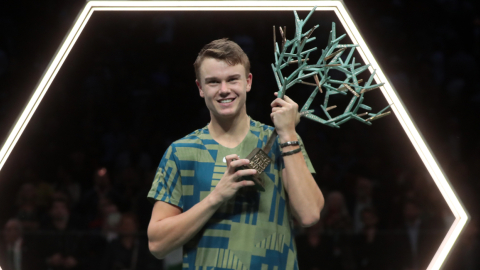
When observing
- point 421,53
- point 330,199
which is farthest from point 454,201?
point 421,53

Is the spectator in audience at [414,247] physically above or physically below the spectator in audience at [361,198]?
below

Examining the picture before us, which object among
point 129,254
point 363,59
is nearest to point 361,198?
point 129,254

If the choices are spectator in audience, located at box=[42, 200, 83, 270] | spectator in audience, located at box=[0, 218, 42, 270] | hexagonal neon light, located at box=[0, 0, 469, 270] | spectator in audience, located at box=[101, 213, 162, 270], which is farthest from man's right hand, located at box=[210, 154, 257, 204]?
spectator in audience, located at box=[0, 218, 42, 270]

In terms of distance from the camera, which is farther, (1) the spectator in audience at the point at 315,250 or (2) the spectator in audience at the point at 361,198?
(2) the spectator in audience at the point at 361,198

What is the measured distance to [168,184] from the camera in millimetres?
1801

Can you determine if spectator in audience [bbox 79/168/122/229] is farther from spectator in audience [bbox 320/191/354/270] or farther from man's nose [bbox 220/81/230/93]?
man's nose [bbox 220/81/230/93]

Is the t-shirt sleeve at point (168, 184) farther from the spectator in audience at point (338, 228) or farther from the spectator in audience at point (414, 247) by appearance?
the spectator in audience at point (414, 247)

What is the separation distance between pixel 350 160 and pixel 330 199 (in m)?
0.45

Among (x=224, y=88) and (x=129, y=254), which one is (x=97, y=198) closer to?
(x=129, y=254)

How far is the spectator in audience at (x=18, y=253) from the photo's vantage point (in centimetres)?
375

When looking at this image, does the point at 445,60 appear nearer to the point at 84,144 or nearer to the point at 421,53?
the point at 421,53

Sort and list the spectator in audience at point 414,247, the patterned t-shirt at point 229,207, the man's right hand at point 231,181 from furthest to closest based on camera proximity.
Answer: the spectator in audience at point 414,247
the patterned t-shirt at point 229,207
the man's right hand at point 231,181

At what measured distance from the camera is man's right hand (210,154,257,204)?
161 centimetres

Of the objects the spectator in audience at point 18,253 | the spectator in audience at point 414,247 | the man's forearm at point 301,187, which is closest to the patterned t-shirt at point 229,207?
the man's forearm at point 301,187
